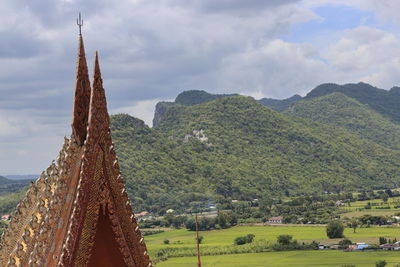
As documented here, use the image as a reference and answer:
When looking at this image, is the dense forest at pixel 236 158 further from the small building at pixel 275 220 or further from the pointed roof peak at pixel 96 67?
the pointed roof peak at pixel 96 67

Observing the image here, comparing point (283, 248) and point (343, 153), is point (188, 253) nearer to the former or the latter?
point (283, 248)

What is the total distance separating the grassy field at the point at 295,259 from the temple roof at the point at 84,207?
45.2 meters

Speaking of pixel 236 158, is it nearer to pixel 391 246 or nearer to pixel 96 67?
pixel 391 246

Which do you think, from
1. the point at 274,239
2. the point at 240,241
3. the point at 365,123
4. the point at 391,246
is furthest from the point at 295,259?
the point at 365,123

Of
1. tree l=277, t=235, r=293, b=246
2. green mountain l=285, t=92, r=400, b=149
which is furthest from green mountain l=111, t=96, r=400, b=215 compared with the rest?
tree l=277, t=235, r=293, b=246

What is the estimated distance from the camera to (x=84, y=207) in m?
6.02

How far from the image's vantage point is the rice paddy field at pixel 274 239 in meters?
52.6

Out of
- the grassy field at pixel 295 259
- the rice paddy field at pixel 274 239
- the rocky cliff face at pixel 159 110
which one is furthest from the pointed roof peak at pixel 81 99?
the rocky cliff face at pixel 159 110

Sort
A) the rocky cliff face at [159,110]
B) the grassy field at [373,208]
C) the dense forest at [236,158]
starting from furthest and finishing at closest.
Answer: the rocky cliff face at [159,110] < the dense forest at [236,158] < the grassy field at [373,208]

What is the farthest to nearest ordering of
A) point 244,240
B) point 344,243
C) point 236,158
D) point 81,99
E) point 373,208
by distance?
point 236,158 < point 373,208 < point 244,240 < point 344,243 < point 81,99

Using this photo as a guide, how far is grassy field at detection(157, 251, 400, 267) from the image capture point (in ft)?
A: 169

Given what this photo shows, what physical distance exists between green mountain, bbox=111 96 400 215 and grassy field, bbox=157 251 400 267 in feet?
108

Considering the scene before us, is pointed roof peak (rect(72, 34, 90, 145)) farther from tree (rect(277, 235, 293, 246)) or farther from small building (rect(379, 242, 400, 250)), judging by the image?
tree (rect(277, 235, 293, 246))

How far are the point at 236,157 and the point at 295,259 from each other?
73211 millimetres
